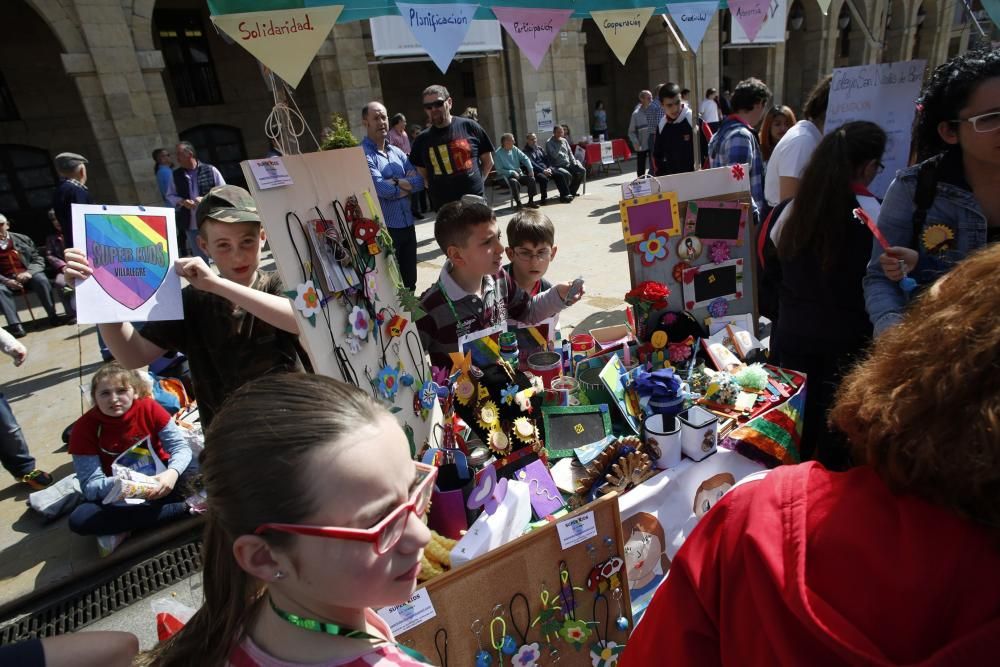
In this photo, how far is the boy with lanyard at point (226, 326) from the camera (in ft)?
5.81

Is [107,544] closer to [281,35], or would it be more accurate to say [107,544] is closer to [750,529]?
[281,35]

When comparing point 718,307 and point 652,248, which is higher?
point 652,248

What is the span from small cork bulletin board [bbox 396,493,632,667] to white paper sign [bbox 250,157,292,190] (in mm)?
1261

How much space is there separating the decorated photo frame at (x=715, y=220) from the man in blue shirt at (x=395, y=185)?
8.74ft

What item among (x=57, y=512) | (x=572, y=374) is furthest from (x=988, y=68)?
(x=57, y=512)

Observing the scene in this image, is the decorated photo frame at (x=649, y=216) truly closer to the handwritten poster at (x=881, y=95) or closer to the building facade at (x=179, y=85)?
the handwritten poster at (x=881, y=95)

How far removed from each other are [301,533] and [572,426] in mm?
1509

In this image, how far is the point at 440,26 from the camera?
2840 millimetres

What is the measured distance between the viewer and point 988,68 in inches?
68.9

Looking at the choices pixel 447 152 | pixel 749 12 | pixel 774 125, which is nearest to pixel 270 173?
pixel 447 152

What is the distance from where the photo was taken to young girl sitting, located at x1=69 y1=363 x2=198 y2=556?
2.70m

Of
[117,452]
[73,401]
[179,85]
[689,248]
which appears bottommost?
[73,401]

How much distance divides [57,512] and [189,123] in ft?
42.4

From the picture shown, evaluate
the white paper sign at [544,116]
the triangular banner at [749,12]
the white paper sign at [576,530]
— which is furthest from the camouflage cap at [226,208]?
the white paper sign at [544,116]
